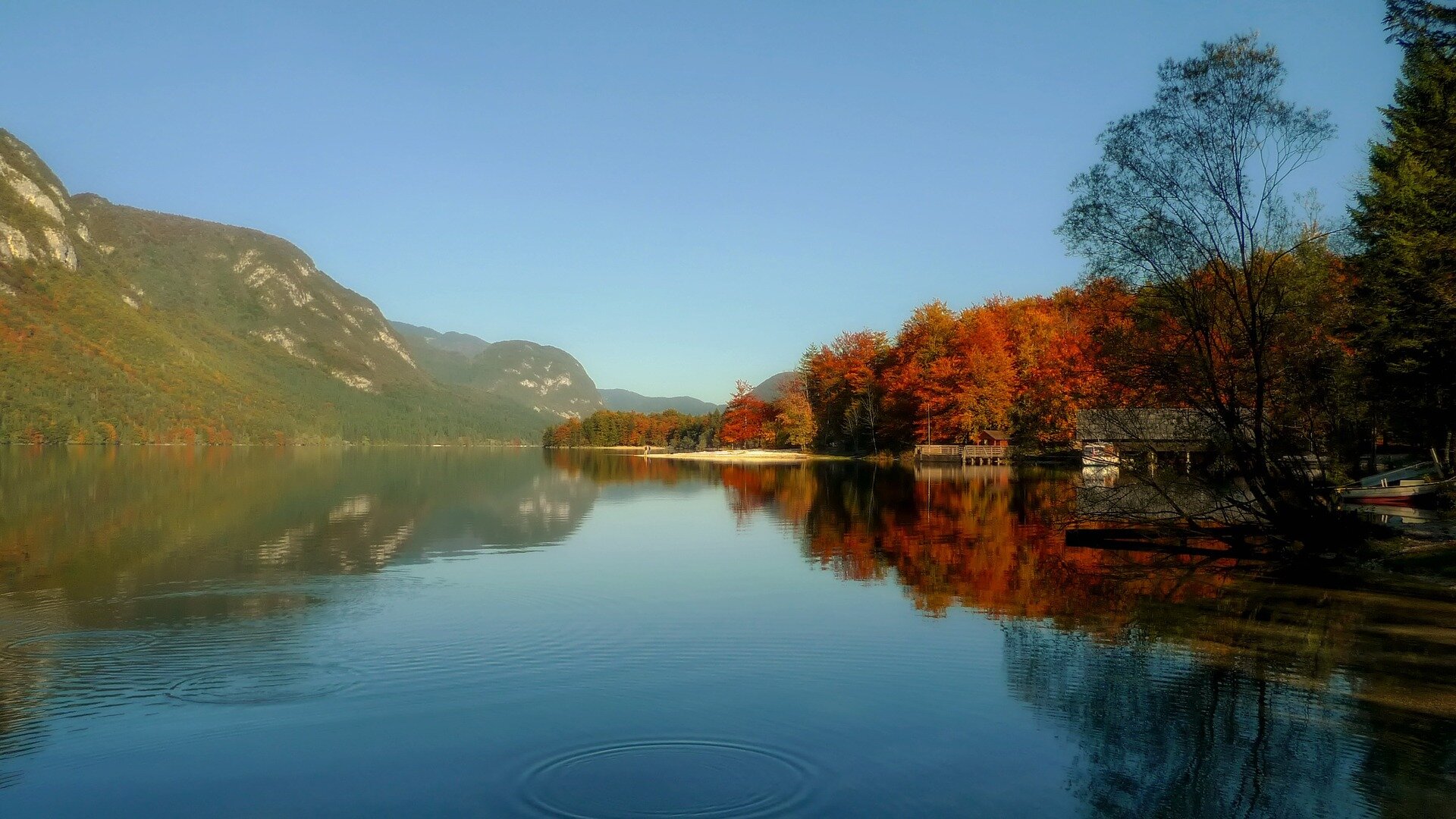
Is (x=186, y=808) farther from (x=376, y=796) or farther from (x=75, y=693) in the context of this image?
(x=75, y=693)

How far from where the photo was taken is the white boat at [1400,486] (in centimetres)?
2569

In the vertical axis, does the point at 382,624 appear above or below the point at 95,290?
below

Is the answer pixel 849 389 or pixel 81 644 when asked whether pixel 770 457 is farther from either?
pixel 81 644

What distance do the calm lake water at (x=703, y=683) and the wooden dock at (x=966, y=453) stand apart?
193 feet

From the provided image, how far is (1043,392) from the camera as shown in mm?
78312

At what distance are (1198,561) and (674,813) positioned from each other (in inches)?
705

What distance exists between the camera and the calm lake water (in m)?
7.75

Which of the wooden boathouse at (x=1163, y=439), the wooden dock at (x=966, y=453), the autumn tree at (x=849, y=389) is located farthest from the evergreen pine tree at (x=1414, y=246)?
the autumn tree at (x=849, y=389)

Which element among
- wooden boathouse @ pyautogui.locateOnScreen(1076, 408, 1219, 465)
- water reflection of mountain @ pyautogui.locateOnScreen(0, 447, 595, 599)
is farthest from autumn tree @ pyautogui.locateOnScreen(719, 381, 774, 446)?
wooden boathouse @ pyautogui.locateOnScreen(1076, 408, 1219, 465)

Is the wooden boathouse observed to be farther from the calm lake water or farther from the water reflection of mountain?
the water reflection of mountain

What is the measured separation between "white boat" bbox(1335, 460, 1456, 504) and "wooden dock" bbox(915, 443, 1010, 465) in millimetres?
49682

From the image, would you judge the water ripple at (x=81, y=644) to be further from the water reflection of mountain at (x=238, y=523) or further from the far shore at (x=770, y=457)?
the far shore at (x=770, y=457)

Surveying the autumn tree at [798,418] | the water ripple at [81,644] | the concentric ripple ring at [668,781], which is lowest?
the concentric ripple ring at [668,781]

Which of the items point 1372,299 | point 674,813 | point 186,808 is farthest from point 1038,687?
point 1372,299
